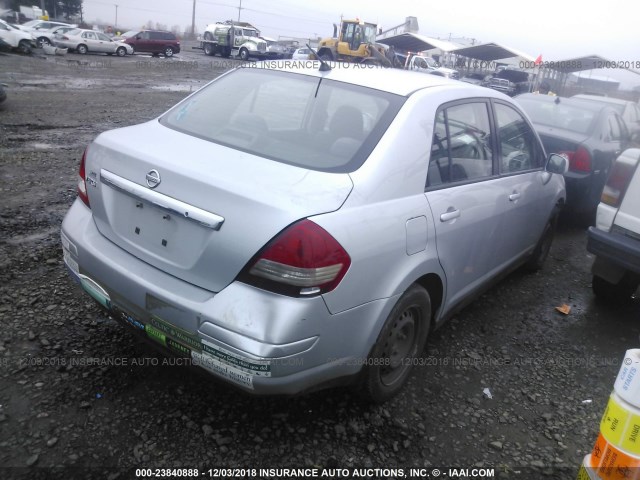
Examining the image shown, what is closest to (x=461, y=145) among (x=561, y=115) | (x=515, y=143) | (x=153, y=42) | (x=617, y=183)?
(x=515, y=143)

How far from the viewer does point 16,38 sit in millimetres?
25906

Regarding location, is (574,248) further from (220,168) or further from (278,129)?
(220,168)

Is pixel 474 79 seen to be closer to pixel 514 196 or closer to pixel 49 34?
pixel 49 34

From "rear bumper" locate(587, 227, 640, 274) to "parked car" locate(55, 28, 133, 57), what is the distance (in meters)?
33.3

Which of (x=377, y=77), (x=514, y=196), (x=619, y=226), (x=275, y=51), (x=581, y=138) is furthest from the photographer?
(x=275, y=51)

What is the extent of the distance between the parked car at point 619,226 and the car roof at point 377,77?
4.10 ft

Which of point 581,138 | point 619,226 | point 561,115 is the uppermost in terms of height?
point 561,115

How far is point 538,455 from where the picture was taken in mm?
2570

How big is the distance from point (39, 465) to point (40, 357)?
82 centimetres

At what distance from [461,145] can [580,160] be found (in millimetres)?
3857

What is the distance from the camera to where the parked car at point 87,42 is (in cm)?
3003

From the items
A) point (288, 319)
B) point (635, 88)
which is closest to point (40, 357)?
point (288, 319)

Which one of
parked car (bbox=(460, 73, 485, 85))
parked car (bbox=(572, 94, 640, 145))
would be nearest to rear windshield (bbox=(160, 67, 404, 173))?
parked car (bbox=(572, 94, 640, 145))

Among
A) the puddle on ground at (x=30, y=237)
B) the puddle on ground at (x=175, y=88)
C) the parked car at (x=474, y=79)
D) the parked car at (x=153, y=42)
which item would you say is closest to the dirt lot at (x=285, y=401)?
the puddle on ground at (x=30, y=237)
